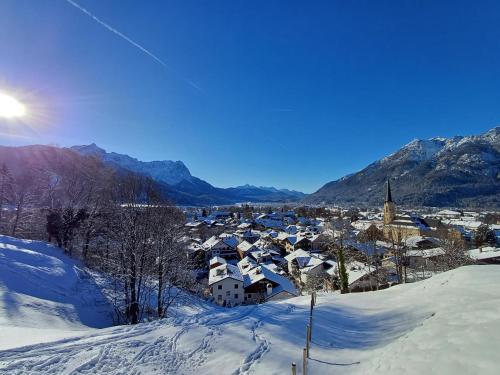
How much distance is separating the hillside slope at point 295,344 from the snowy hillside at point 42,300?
7.00 feet

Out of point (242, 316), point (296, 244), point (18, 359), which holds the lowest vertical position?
point (296, 244)

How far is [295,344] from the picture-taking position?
1020 centimetres

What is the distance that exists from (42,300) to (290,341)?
14468mm

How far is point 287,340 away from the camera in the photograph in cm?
1053

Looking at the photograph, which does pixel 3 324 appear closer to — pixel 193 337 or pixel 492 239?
pixel 193 337

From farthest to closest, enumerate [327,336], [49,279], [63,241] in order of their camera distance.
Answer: [63,241] → [49,279] → [327,336]

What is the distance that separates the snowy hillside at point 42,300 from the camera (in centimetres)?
1144

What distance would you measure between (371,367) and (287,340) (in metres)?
3.23

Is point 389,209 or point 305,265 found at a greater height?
point 389,209

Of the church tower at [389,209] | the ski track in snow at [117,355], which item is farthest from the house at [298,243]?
the ski track in snow at [117,355]

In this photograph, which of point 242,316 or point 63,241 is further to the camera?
point 63,241

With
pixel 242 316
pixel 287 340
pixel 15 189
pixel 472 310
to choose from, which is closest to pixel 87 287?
pixel 242 316

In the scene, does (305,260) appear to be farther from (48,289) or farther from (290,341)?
(290,341)

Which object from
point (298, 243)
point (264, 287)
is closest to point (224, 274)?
point (264, 287)
